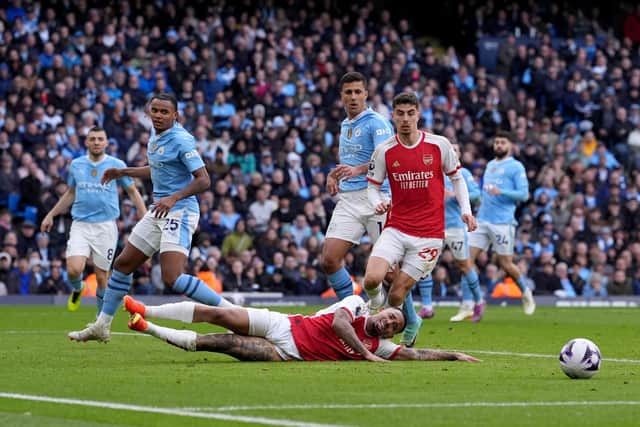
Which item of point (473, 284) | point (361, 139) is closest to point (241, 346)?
point (361, 139)

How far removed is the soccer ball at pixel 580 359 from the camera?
412 inches

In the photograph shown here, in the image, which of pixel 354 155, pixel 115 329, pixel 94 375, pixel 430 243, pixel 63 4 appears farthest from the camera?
pixel 63 4

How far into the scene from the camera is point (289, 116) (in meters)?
30.5

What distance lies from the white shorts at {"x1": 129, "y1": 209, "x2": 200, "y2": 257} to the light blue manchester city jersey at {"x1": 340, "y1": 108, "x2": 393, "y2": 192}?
1890 millimetres

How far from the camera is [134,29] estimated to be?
3091cm

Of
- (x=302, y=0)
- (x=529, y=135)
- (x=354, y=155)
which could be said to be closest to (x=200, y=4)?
(x=302, y=0)

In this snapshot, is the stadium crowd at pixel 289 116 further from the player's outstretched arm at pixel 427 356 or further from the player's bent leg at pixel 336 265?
the player's outstretched arm at pixel 427 356

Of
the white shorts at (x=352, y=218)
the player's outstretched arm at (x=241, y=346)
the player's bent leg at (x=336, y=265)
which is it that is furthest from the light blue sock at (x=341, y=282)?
the player's outstretched arm at (x=241, y=346)

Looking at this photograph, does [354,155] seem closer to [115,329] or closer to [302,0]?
[115,329]

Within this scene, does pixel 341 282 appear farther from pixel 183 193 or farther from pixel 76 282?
pixel 76 282

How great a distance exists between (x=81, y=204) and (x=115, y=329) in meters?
1.69

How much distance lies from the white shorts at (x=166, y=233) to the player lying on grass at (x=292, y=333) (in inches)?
71.7

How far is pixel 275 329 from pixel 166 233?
2179 mm

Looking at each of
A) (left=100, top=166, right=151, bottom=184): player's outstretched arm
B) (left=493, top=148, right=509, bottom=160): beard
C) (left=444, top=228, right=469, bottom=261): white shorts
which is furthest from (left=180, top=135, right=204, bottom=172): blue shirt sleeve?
(left=493, top=148, right=509, bottom=160): beard
